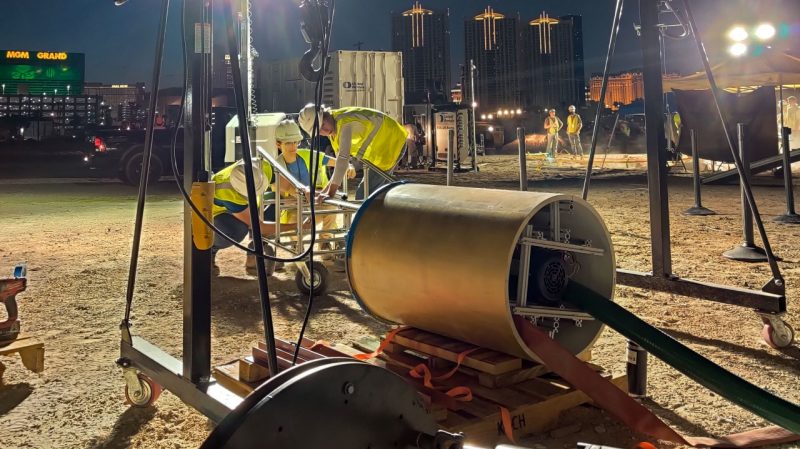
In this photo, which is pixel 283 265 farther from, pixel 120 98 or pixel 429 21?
→ pixel 429 21

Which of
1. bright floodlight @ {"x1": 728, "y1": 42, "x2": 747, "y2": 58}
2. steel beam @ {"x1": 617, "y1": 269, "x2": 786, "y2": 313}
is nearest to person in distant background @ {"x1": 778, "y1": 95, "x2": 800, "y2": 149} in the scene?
bright floodlight @ {"x1": 728, "y1": 42, "x2": 747, "y2": 58}

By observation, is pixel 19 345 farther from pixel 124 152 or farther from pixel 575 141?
pixel 575 141

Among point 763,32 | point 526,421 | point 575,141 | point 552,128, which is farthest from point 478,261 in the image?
point 575,141

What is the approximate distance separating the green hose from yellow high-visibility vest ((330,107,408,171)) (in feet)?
11.9

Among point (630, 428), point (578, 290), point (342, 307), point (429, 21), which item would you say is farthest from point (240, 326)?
point (429, 21)

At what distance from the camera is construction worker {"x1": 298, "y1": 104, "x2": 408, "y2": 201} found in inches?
248

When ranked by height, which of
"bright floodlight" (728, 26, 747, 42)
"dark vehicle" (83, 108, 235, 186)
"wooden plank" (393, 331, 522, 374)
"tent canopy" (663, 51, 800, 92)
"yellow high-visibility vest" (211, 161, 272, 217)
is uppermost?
"bright floodlight" (728, 26, 747, 42)

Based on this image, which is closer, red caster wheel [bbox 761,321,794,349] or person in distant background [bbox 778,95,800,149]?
red caster wheel [bbox 761,321,794,349]

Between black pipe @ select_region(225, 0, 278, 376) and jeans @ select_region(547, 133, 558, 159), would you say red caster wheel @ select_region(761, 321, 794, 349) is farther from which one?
A: jeans @ select_region(547, 133, 558, 159)

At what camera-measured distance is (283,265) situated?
734 centimetres

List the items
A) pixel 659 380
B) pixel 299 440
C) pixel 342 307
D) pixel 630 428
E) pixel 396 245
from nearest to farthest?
pixel 299 440
pixel 630 428
pixel 396 245
pixel 659 380
pixel 342 307

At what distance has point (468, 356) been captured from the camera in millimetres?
3221

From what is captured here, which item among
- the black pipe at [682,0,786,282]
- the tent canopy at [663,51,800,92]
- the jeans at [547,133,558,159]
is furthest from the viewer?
the jeans at [547,133,558,159]

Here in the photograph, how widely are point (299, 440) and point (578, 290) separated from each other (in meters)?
2.02
